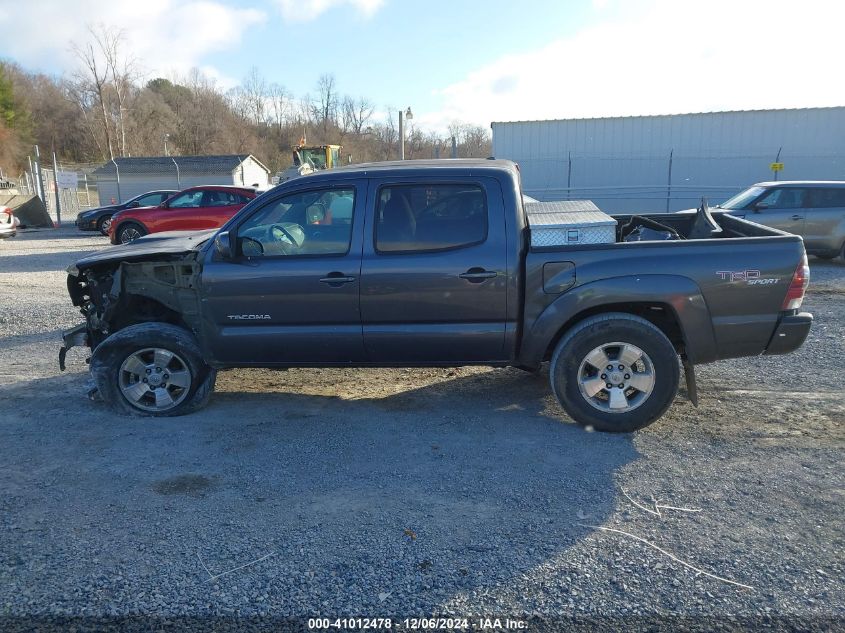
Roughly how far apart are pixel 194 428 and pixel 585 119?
63.0ft

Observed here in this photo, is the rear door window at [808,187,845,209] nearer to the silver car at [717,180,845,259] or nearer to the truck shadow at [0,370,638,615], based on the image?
the silver car at [717,180,845,259]

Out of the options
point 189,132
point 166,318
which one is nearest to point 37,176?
point 166,318

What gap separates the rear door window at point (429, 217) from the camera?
4.55 meters

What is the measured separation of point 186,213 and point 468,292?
1302 cm

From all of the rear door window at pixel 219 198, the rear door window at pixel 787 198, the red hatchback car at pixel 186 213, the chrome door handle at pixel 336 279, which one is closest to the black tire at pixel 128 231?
the red hatchback car at pixel 186 213

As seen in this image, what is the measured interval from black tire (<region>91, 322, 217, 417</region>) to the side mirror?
815 millimetres

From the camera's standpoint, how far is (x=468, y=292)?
451 centimetres

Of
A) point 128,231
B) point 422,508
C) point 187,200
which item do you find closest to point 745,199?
point 422,508

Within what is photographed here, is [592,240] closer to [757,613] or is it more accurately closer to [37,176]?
[757,613]

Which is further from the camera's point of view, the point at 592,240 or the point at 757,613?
the point at 592,240

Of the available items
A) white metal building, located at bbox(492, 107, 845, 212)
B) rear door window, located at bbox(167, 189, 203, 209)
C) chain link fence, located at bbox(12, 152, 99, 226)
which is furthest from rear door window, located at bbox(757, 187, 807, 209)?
chain link fence, located at bbox(12, 152, 99, 226)

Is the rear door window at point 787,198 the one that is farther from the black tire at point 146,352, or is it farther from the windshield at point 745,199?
the black tire at point 146,352

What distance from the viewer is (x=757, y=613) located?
2.66 m

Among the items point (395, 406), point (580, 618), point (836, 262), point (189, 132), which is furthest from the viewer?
point (189, 132)
